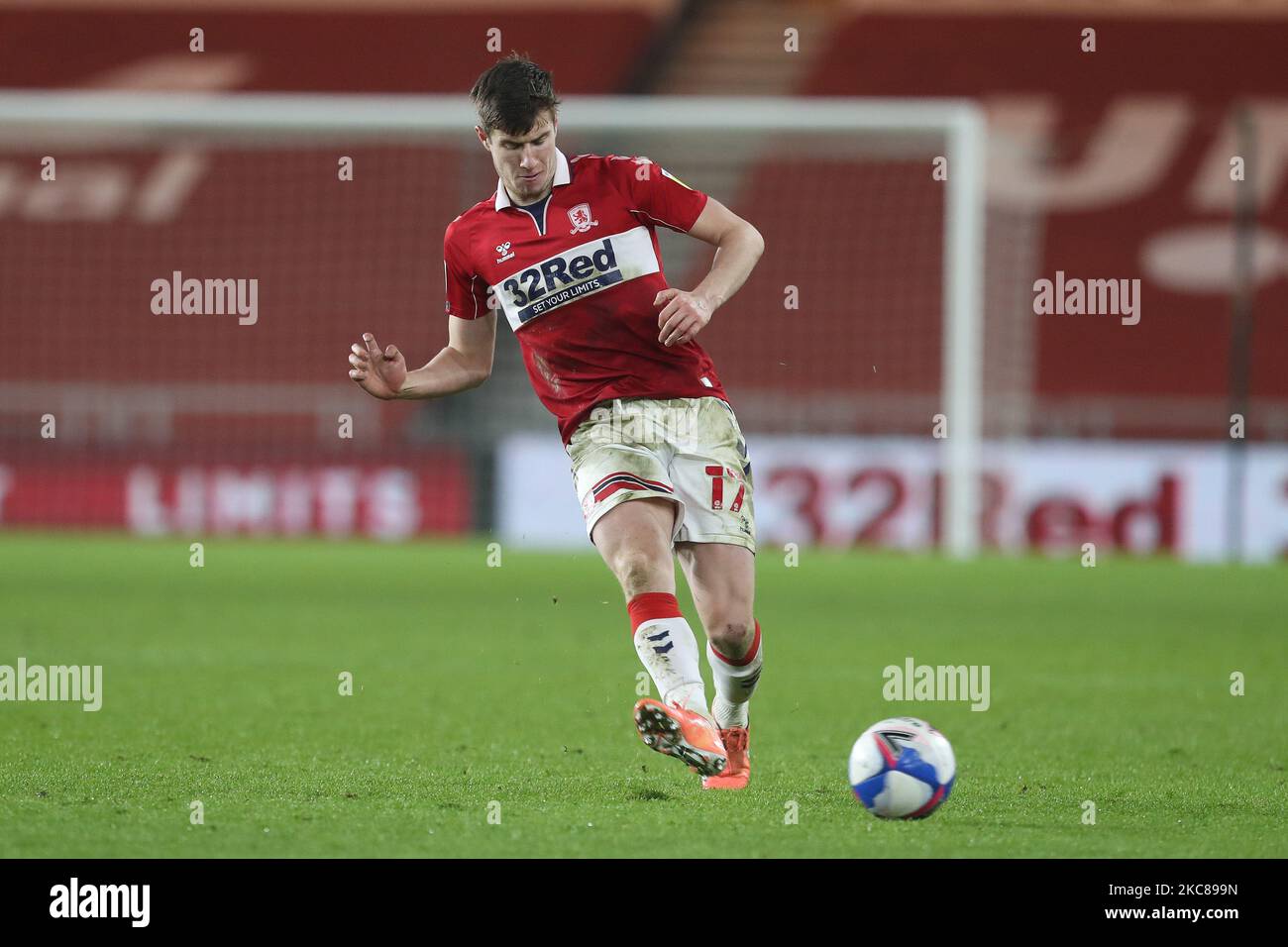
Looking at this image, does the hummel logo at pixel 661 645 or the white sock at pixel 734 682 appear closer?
the hummel logo at pixel 661 645

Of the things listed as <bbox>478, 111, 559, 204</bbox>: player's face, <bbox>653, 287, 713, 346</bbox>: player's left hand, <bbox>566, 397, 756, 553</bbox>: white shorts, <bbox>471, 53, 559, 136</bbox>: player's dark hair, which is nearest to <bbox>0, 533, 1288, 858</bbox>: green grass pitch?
<bbox>566, 397, 756, 553</bbox>: white shorts

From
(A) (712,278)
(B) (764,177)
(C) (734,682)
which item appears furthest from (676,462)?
(B) (764,177)

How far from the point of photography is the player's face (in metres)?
5.49

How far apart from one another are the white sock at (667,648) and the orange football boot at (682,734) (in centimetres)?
14

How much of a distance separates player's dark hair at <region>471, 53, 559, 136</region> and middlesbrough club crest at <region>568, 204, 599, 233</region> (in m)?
0.37

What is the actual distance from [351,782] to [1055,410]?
16.3m

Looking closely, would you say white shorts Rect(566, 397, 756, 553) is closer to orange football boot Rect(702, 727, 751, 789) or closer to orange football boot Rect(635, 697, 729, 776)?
orange football boot Rect(702, 727, 751, 789)

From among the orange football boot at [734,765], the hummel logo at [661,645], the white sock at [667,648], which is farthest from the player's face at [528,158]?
the orange football boot at [734,765]

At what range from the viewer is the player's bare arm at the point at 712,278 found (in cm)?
523

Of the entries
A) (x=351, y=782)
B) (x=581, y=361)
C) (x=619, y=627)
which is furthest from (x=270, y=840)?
(x=619, y=627)

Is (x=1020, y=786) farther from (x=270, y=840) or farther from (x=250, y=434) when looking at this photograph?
(x=250, y=434)

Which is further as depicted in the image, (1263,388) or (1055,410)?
(1263,388)

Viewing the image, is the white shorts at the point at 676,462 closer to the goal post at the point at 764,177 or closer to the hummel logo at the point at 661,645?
the hummel logo at the point at 661,645

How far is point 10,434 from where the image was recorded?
18.6 meters
